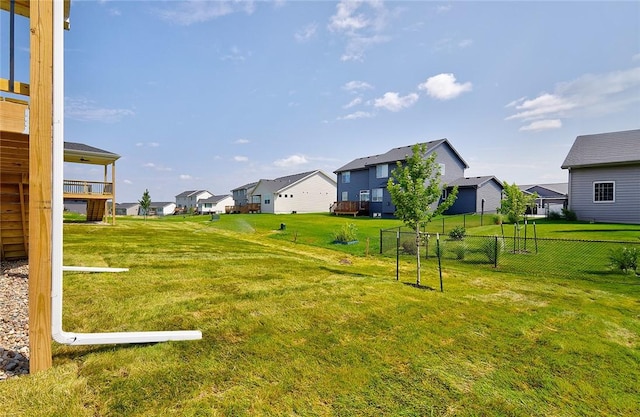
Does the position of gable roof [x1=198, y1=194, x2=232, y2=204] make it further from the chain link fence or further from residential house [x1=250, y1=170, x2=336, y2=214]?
the chain link fence

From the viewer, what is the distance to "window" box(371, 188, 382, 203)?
32.0 metres

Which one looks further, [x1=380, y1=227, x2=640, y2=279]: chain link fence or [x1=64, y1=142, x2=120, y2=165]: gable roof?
[x1=64, y1=142, x2=120, y2=165]: gable roof

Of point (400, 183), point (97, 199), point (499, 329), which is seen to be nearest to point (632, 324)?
point (499, 329)

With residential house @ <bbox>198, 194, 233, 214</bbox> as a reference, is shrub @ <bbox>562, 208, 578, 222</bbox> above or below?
below

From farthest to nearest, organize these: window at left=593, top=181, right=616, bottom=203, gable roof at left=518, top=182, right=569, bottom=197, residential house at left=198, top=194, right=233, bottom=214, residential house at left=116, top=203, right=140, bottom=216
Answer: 1. residential house at left=116, top=203, right=140, bottom=216
2. residential house at left=198, top=194, right=233, bottom=214
3. gable roof at left=518, top=182, right=569, bottom=197
4. window at left=593, top=181, right=616, bottom=203

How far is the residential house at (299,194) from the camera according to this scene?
41984mm

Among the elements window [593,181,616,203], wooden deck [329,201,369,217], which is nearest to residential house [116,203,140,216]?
wooden deck [329,201,369,217]

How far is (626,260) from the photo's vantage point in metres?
9.16

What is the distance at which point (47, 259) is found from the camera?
2.77m

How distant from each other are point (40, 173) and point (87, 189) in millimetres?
21044

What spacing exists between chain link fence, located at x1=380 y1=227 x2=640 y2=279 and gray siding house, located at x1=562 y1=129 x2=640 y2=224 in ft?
34.7

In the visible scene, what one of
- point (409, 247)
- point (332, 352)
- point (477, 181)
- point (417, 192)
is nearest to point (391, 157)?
point (477, 181)

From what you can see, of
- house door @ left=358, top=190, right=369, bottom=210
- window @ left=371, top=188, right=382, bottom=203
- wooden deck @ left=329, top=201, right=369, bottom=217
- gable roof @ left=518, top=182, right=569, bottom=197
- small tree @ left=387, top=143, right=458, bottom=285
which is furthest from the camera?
gable roof @ left=518, top=182, right=569, bottom=197

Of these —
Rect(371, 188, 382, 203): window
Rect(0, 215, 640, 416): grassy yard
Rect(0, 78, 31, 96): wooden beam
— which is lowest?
Rect(0, 215, 640, 416): grassy yard
